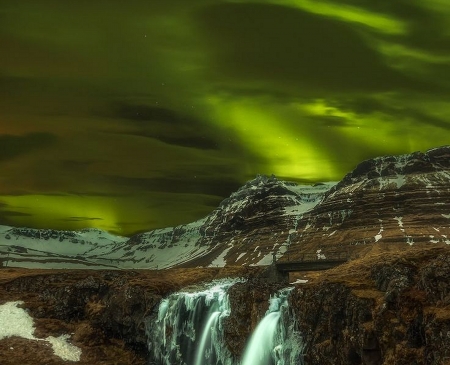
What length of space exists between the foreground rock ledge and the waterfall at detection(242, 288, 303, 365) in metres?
1.19

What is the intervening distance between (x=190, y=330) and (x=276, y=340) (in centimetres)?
A: 1787

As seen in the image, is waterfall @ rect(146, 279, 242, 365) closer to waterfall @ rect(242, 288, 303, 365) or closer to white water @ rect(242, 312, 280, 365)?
white water @ rect(242, 312, 280, 365)

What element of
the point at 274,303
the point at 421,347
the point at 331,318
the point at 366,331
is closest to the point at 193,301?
the point at 274,303

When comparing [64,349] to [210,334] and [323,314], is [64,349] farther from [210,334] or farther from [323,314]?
[323,314]

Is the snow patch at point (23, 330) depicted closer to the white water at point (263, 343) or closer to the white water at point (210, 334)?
the white water at point (210, 334)

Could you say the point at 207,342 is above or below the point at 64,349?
above

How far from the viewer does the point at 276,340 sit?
50.5 metres

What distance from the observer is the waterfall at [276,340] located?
47.9 meters

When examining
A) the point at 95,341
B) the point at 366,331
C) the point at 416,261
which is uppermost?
the point at 416,261

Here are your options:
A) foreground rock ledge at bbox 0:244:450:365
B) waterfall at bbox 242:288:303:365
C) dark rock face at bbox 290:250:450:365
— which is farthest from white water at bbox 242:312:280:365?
dark rock face at bbox 290:250:450:365

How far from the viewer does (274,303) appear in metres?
54.4

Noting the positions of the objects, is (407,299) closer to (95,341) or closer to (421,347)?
(421,347)

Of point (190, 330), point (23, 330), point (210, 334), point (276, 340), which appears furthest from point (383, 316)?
point (23, 330)

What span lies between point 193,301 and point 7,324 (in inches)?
1186
